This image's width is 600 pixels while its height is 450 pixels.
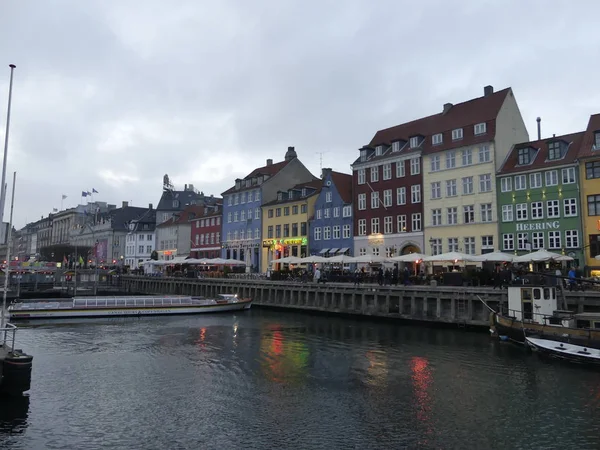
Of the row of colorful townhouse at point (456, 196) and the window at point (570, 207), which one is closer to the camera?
the window at point (570, 207)

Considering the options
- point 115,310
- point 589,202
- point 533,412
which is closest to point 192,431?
point 533,412

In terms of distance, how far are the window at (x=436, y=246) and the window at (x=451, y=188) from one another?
4.53 metres

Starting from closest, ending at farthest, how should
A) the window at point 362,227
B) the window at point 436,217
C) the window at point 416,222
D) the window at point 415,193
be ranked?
the window at point 436,217 < the window at point 416,222 < the window at point 415,193 < the window at point 362,227

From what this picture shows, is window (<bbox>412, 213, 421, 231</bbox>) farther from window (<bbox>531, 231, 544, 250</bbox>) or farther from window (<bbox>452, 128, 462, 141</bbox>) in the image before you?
window (<bbox>531, 231, 544, 250</bbox>)

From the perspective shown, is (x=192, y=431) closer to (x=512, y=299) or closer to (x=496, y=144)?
(x=512, y=299)

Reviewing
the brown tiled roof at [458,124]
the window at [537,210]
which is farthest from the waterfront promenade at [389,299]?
the brown tiled roof at [458,124]

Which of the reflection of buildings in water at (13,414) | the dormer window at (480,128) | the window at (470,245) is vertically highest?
the dormer window at (480,128)

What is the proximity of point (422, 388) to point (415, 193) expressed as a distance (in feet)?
120

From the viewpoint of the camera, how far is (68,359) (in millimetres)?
24281

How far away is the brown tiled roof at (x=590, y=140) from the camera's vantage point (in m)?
40.4

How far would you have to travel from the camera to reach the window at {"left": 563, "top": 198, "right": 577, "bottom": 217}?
4109 centimetres

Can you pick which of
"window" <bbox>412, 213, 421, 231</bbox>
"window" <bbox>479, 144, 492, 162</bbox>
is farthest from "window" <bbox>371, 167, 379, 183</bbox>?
"window" <bbox>479, 144, 492, 162</bbox>

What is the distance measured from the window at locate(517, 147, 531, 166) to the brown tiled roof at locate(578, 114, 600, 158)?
4.27 metres

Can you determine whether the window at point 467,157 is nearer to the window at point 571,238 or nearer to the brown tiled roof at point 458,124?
the brown tiled roof at point 458,124
